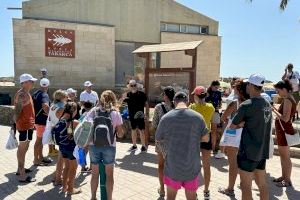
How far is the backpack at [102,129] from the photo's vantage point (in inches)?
170

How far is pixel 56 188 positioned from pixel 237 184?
3.24 m

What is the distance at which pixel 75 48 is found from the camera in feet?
60.8

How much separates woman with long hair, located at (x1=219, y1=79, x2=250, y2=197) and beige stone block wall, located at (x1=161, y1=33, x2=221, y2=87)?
16067 millimetres

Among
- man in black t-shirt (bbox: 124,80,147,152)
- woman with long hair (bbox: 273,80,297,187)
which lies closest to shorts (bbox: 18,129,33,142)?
man in black t-shirt (bbox: 124,80,147,152)

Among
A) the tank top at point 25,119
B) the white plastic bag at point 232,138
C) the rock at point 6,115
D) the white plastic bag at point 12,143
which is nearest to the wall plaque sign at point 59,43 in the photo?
the rock at point 6,115

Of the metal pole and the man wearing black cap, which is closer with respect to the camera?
the metal pole

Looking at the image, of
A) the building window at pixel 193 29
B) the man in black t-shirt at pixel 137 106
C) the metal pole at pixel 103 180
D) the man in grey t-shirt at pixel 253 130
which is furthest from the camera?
the building window at pixel 193 29

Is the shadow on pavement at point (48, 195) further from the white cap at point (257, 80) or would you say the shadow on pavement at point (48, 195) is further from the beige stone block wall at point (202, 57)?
the beige stone block wall at point (202, 57)

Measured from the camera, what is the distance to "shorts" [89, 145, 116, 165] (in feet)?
14.6

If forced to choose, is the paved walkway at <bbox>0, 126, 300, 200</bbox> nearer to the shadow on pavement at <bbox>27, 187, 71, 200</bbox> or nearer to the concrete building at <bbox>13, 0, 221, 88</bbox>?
the shadow on pavement at <bbox>27, 187, 71, 200</bbox>

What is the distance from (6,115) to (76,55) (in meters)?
6.05

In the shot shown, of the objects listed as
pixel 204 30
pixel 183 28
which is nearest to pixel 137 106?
pixel 183 28

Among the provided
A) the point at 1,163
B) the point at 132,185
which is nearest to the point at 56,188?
the point at 132,185

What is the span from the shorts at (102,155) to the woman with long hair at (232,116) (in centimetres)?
181
